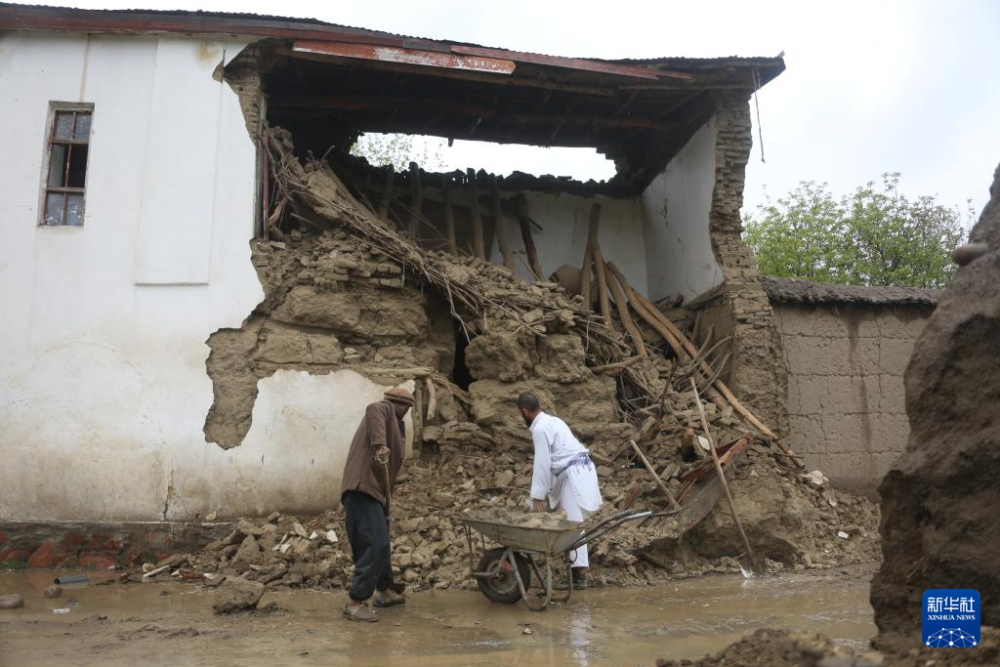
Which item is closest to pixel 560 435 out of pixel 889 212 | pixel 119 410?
pixel 119 410

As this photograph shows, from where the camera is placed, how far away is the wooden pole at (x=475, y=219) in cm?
1061

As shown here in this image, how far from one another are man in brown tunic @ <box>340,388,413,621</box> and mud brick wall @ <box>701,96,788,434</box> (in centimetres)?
505

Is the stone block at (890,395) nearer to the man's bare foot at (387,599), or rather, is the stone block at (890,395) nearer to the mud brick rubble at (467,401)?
the mud brick rubble at (467,401)

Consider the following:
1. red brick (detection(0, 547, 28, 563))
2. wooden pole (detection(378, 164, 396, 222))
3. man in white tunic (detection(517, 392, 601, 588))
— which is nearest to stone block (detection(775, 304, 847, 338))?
man in white tunic (detection(517, 392, 601, 588))

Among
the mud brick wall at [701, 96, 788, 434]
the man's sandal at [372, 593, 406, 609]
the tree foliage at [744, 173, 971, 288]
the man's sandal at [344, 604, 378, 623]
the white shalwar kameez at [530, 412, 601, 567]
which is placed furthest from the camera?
the tree foliage at [744, 173, 971, 288]

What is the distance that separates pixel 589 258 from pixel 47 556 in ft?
25.0

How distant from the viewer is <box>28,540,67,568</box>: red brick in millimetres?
7402

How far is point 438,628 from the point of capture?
17.2ft

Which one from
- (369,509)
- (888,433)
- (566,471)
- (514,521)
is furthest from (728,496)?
(888,433)

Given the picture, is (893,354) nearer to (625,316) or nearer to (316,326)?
(625,316)

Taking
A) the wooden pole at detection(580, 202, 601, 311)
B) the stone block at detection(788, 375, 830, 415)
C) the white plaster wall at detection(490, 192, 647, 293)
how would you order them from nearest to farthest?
the stone block at detection(788, 375, 830, 415), the wooden pole at detection(580, 202, 601, 311), the white plaster wall at detection(490, 192, 647, 293)

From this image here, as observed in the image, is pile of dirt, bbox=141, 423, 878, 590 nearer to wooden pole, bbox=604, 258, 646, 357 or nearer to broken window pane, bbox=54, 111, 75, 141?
wooden pole, bbox=604, 258, 646, 357

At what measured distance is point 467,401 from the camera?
27.5ft

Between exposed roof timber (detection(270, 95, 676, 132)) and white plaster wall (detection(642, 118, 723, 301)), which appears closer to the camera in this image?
exposed roof timber (detection(270, 95, 676, 132))
